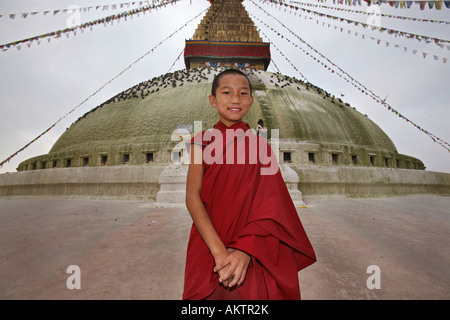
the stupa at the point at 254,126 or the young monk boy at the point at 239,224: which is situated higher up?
the stupa at the point at 254,126

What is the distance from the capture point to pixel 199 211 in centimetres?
108

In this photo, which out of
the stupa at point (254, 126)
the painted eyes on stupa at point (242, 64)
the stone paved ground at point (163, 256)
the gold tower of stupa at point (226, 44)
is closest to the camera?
the stone paved ground at point (163, 256)

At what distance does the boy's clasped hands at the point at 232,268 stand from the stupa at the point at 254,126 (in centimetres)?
712

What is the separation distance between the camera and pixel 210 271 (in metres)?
1.06

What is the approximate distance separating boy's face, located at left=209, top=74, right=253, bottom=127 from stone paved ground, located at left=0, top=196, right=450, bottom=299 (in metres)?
1.50

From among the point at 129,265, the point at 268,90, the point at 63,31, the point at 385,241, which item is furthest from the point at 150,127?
the point at 385,241

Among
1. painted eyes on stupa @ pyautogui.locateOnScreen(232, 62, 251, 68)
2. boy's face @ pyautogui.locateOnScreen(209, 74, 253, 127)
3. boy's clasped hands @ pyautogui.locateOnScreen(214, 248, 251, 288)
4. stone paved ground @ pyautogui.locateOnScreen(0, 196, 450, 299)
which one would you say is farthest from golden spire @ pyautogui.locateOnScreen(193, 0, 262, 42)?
boy's clasped hands @ pyautogui.locateOnScreen(214, 248, 251, 288)

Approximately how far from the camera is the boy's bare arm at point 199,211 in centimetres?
99

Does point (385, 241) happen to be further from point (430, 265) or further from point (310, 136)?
point (310, 136)

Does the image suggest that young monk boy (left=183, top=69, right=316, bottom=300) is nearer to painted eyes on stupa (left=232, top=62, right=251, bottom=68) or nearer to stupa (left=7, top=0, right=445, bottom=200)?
stupa (left=7, top=0, right=445, bottom=200)

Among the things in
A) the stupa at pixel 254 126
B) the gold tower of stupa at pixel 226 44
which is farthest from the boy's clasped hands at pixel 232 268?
the gold tower of stupa at pixel 226 44

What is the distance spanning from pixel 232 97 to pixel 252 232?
71 cm

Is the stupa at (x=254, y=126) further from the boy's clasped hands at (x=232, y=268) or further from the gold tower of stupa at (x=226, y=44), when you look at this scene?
the boy's clasped hands at (x=232, y=268)

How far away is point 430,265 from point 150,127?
9.72 metres
